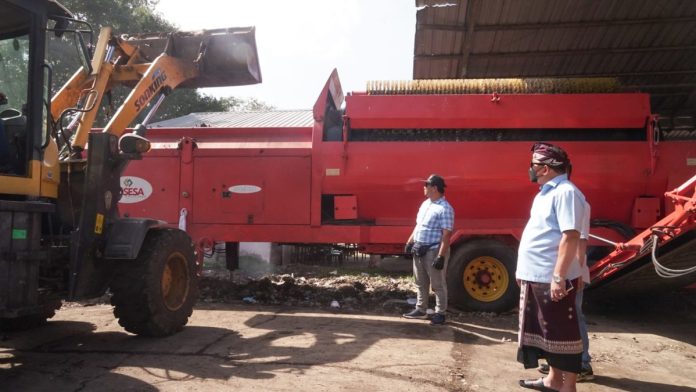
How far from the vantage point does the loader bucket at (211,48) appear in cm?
611

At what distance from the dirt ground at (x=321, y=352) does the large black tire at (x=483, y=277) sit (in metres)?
0.15

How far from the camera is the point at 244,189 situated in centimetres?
670

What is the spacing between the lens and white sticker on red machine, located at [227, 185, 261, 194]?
6.69 m

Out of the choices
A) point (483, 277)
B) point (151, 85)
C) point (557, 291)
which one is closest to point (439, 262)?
point (483, 277)

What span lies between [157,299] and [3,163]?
1.62 m

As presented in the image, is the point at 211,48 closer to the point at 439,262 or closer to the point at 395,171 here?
the point at 395,171

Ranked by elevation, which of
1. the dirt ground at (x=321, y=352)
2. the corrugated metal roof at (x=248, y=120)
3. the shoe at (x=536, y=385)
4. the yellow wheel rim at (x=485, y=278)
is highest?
the corrugated metal roof at (x=248, y=120)

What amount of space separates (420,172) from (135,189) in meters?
3.91

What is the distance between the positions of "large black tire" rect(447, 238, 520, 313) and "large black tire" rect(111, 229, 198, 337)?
310 cm

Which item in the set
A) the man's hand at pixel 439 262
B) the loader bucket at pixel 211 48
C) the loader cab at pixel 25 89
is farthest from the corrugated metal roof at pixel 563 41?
the loader cab at pixel 25 89

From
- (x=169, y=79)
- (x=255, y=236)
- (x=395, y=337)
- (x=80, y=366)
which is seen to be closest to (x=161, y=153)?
(x=169, y=79)

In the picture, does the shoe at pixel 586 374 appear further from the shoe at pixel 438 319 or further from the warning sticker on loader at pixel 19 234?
the warning sticker on loader at pixel 19 234

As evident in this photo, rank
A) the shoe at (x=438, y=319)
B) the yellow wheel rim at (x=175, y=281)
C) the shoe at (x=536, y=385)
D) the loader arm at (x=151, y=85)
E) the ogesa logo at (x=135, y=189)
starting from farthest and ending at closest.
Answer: the ogesa logo at (x=135, y=189)
the shoe at (x=438, y=319)
the loader arm at (x=151, y=85)
the yellow wheel rim at (x=175, y=281)
the shoe at (x=536, y=385)

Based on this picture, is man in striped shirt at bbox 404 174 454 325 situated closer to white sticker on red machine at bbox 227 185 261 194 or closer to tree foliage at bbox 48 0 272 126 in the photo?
white sticker on red machine at bbox 227 185 261 194
